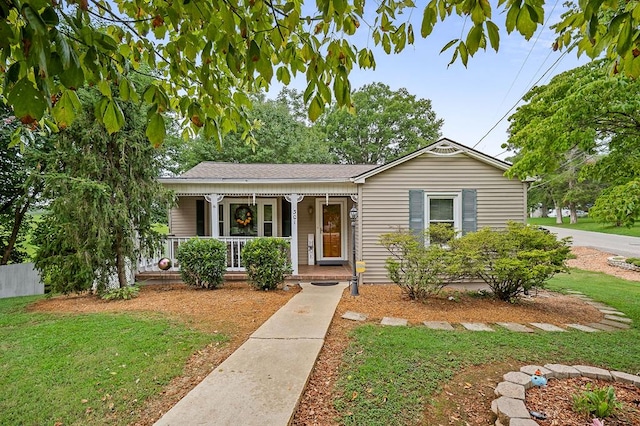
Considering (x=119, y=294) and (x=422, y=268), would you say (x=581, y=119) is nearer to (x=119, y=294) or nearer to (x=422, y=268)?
(x=422, y=268)

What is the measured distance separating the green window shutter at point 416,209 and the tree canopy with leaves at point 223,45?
6073 millimetres

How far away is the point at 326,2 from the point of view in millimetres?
1513

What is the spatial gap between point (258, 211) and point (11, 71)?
9.12 m

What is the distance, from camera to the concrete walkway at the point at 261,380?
2.56 metres

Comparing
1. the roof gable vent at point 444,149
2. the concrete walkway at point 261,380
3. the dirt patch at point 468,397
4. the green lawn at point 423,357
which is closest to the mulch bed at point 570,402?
the dirt patch at point 468,397

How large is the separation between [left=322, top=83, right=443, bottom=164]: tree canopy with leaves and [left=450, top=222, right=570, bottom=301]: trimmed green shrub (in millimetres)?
21748

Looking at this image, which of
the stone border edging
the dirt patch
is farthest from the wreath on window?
the stone border edging

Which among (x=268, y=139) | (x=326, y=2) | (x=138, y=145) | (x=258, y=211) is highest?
(x=268, y=139)

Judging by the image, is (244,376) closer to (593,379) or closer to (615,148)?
(593,379)

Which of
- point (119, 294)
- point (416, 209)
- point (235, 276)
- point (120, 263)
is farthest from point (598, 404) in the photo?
point (120, 263)

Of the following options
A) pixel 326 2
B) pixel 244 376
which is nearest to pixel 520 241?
pixel 244 376

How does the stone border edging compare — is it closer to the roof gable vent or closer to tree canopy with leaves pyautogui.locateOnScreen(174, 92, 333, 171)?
the roof gable vent

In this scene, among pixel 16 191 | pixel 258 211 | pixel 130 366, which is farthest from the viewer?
pixel 258 211

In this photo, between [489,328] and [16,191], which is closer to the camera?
[489,328]
